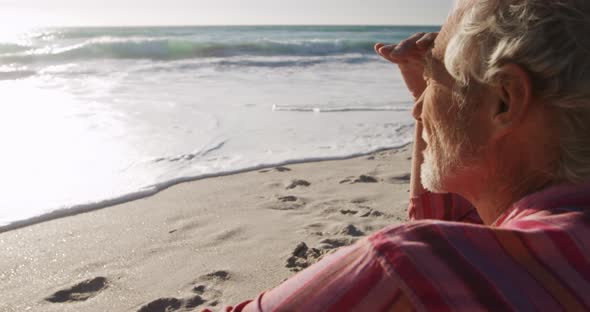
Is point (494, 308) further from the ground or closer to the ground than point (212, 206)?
further from the ground

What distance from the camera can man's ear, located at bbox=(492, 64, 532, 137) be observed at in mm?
993

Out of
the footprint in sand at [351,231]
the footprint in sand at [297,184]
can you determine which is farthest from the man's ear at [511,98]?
the footprint in sand at [297,184]

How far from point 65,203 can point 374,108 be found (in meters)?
4.64

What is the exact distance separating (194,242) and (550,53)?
2527 millimetres

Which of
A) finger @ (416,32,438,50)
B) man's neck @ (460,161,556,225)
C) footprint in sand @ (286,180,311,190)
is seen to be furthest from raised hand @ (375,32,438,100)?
footprint in sand @ (286,180,311,190)

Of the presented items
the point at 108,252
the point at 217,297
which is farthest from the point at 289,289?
the point at 108,252

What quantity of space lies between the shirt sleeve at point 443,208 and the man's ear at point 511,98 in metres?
0.80

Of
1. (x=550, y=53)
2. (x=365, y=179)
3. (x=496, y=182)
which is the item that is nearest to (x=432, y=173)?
(x=496, y=182)

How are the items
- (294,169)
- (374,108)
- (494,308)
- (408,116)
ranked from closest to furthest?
(494,308), (294,169), (408,116), (374,108)

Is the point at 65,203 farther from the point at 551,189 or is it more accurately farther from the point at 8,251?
the point at 551,189

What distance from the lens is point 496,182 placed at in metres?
1.14

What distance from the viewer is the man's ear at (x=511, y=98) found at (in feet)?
3.26

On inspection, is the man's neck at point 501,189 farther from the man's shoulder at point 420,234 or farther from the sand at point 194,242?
the sand at point 194,242

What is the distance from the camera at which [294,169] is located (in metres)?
4.71
